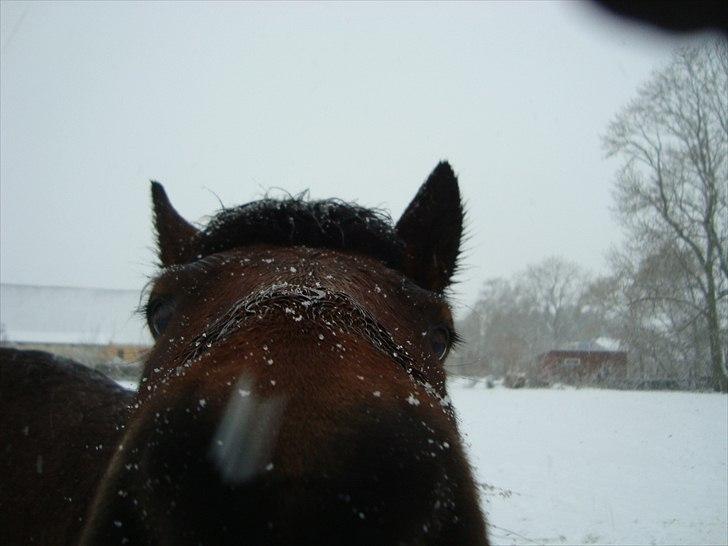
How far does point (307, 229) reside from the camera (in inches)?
94.0

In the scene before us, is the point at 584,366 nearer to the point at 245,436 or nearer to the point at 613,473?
the point at 613,473

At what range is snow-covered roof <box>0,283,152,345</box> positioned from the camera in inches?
1497

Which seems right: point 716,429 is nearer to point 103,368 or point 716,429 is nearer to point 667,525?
point 667,525

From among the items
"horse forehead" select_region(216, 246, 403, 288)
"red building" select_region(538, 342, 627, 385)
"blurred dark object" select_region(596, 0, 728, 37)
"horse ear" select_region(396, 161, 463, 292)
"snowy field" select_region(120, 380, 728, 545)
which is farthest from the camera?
"red building" select_region(538, 342, 627, 385)

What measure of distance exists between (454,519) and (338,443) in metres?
0.41

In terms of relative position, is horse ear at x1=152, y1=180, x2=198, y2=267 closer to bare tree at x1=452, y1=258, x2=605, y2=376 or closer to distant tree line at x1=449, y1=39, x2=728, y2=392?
distant tree line at x1=449, y1=39, x2=728, y2=392

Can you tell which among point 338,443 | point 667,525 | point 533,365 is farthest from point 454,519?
point 533,365

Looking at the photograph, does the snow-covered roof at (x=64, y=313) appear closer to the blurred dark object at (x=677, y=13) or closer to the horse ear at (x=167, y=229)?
the horse ear at (x=167, y=229)

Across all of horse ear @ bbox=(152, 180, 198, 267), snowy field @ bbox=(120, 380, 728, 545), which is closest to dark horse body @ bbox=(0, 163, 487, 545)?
horse ear @ bbox=(152, 180, 198, 267)

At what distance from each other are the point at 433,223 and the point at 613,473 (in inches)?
314

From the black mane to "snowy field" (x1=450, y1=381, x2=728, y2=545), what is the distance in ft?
6.81

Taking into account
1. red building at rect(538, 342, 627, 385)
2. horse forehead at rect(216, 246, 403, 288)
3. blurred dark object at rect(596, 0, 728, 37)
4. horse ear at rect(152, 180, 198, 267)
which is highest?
blurred dark object at rect(596, 0, 728, 37)

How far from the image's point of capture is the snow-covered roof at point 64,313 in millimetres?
38031

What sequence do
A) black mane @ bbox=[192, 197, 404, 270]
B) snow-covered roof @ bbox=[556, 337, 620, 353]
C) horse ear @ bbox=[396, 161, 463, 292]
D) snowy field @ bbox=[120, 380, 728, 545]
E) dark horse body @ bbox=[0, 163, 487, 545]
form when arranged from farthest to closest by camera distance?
snow-covered roof @ bbox=[556, 337, 620, 353] < snowy field @ bbox=[120, 380, 728, 545] < horse ear @ bbox=[396, 161, 463, 292] < black mane @ bbox=[192, 197, 404, 270] < dark horse body @ bbox=[0, 163, 487, 545]
